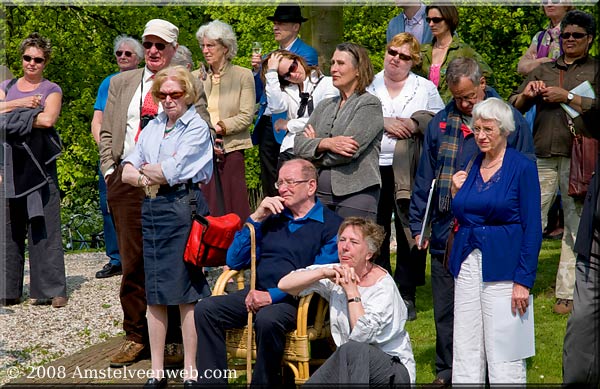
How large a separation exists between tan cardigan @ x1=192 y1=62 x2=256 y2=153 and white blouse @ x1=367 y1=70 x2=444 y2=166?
1.54 m

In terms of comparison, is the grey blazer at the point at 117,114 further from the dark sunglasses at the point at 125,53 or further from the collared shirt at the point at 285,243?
the dark sunglasses at the point at 125,53

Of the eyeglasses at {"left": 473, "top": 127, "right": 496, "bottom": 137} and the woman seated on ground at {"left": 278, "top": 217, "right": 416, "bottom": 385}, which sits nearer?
the woman seated on ground at {"left": 278, "top": 217, "right": 416, "bottom": 385}

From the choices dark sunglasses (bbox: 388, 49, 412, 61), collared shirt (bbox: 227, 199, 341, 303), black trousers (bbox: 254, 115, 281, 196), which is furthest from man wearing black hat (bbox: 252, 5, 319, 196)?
collared shirt (bbox: 227, 199, 341, 303)

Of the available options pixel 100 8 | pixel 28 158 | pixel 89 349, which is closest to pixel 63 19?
pixel 100 8

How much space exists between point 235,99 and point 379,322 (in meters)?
4.12

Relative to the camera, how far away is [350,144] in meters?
7.50

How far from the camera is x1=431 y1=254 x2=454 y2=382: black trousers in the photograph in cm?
699

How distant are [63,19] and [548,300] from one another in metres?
13.7

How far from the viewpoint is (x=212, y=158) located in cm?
726

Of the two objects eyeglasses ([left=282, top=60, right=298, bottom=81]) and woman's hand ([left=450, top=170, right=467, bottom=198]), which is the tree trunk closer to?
eyeglasses ([left=282, top=60, right=298, bottom=81])

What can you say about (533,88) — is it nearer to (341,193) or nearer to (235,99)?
(341,193)

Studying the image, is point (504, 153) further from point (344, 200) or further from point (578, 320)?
point (344, 200)

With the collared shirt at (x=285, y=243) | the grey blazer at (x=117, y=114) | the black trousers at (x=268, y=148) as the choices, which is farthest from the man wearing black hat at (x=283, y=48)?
the collared shirt at (x=285, y=243)

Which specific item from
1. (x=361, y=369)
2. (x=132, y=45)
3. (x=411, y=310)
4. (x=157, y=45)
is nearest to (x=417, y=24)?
(x=411, y=310)
